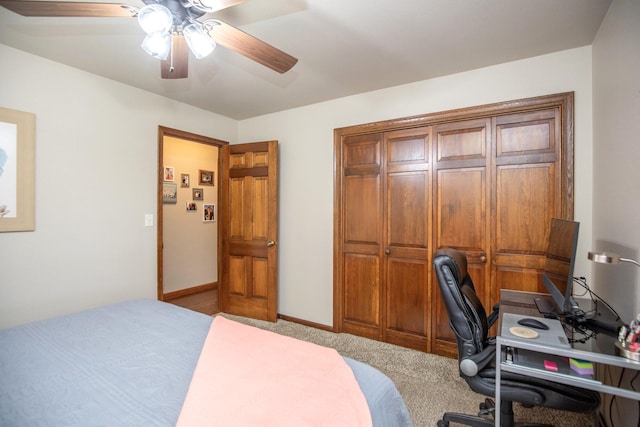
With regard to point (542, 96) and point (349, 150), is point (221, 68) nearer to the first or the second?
point (349, 150)

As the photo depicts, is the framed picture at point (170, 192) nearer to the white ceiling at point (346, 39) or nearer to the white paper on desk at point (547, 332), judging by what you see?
the white ceiling at point (346, 39)

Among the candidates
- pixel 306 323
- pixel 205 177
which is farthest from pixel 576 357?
pixel 205 177

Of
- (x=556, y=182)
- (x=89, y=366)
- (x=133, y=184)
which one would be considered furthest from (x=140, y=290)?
(x=556, y=182)

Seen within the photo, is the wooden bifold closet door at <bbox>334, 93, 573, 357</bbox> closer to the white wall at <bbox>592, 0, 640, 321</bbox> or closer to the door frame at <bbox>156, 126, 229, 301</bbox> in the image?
the white wall at <bbox>592, 0, 640, 321</bbox>

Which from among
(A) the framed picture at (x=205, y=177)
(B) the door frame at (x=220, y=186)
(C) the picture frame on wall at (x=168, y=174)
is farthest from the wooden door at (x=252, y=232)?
(A) the framed picture at (x=205, y=177)

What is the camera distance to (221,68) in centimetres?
269

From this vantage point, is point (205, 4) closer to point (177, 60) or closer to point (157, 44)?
point (157, 44)

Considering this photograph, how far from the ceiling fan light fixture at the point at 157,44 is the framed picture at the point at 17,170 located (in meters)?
1.68

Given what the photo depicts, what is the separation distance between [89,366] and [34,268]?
68.1 inches

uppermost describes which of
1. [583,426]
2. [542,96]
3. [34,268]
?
[542,96]

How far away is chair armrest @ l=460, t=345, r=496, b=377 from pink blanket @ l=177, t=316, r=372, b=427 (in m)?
0.70

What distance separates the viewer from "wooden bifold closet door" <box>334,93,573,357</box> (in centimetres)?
250

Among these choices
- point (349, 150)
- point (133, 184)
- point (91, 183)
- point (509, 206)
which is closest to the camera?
point (509, 206)

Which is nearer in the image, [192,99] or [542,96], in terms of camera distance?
[542,96]
